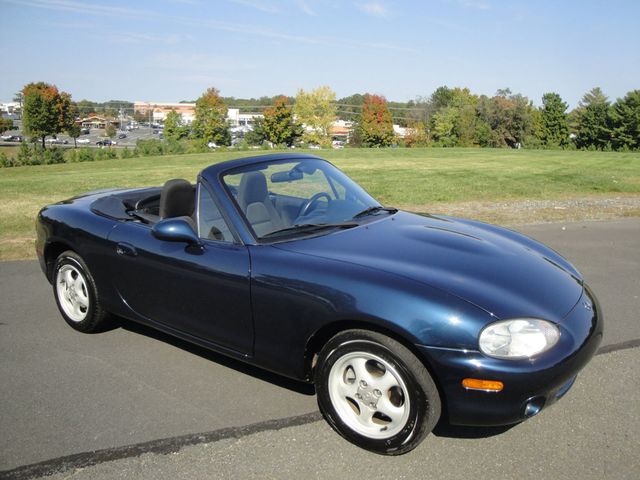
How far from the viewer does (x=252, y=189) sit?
3.72 metres

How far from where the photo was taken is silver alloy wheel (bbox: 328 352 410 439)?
278 centimetres

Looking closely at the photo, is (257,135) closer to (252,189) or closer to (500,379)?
(252,189)

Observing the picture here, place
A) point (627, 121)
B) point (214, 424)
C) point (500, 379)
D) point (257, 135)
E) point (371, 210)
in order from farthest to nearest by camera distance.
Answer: point (257, 135), point (627, 121), point (371, 210), point (214, 424), point (500, 379)

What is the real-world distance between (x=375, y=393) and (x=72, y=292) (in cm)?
287

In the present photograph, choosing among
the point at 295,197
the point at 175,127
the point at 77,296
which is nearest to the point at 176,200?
the point at 295,197

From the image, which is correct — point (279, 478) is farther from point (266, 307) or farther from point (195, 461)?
point (266, 307)

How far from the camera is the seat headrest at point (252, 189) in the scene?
3617 mm

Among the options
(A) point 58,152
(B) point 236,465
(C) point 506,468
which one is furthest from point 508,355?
(A) point 58,152

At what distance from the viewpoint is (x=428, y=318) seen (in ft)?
8.62

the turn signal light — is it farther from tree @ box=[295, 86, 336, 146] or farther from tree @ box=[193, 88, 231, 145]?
tree @ box=[295, 86, 336, 146]

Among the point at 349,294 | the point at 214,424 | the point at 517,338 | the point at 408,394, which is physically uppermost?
the point at 349,294

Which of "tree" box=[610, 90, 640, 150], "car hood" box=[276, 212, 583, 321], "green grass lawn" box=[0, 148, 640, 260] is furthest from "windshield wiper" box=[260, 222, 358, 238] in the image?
"tree" box=[610, 90, 640, 150]

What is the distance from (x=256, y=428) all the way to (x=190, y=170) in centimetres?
1888

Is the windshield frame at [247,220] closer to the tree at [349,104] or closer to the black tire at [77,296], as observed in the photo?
the black tire at [77,296]
